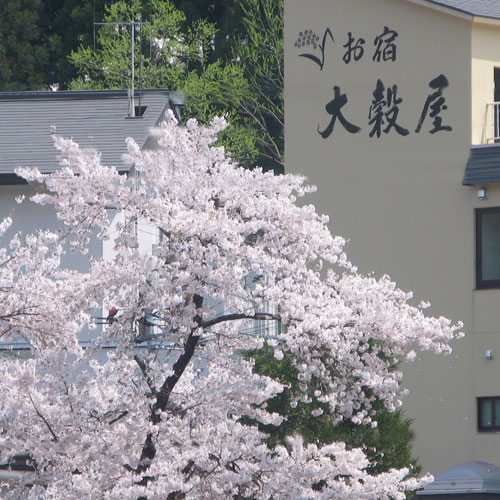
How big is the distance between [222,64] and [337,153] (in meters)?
14.4

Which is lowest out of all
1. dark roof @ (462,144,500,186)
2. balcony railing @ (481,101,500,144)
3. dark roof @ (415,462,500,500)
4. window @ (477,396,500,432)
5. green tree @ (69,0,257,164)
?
dark roof @ (415,462,500,500)

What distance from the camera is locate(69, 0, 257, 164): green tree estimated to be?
31.0 metres

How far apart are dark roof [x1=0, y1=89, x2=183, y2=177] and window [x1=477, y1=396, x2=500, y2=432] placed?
679 centimetres

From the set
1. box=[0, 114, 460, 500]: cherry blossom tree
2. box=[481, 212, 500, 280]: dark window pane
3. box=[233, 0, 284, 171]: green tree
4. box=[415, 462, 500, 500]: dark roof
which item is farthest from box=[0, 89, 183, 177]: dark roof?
box=[233, 0, 284, 171]: green tree

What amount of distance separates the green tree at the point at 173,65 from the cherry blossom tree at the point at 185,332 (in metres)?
19.4

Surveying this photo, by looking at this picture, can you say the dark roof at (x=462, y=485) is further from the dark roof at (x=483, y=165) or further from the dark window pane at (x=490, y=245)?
the dark roof at (x=483, y=165)

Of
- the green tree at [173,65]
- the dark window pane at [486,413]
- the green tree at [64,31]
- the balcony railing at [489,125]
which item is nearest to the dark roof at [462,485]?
the dark window pane at [486,413]

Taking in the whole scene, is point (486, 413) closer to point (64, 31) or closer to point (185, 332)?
point (185, 332)

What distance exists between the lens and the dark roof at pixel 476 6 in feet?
59.1

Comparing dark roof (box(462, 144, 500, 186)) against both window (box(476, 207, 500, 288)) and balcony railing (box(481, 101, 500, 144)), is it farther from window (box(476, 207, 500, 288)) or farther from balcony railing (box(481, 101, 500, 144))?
window (box(476, 207, 500, 288))

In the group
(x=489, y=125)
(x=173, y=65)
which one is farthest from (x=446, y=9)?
(x=173, y=65)

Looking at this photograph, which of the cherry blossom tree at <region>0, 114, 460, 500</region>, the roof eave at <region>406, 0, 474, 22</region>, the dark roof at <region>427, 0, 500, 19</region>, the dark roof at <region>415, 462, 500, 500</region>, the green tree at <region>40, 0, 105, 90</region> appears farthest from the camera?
the green tree at <region>40, 0, 105, 90</region>

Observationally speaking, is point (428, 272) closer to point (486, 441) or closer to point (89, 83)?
point (486, 441)

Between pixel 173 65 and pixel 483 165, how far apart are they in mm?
16733
